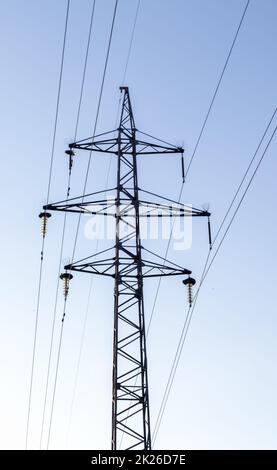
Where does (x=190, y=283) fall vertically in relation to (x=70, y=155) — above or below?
below

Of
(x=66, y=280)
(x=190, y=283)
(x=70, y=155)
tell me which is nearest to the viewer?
(x=66, y=280)

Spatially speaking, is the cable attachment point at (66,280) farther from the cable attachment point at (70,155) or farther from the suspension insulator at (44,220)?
the cable attachment point at (70,155)

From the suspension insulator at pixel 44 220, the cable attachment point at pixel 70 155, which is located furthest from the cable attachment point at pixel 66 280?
the cable attachment point at pixel 70 155

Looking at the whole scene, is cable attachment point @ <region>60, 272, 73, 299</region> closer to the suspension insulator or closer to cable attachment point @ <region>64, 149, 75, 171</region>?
the suspension insulator

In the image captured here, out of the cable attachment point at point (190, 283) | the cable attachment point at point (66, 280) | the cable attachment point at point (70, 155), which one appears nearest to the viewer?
the cable attachment point at point (66, 280)

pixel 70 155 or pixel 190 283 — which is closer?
pixel 190 283

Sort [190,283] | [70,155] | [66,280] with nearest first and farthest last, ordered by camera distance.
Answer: [66,280] < [190,283] < [70,155]

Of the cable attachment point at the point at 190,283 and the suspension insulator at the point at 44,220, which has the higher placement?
the suspension insulator at the point at 44,220

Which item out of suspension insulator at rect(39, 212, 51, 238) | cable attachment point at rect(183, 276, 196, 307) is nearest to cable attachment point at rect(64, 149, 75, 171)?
suspension insulator at rect(39, 212, 51, 238)

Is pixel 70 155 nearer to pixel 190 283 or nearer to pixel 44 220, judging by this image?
pixel 44 220

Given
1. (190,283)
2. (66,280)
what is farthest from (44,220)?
(190,283)
